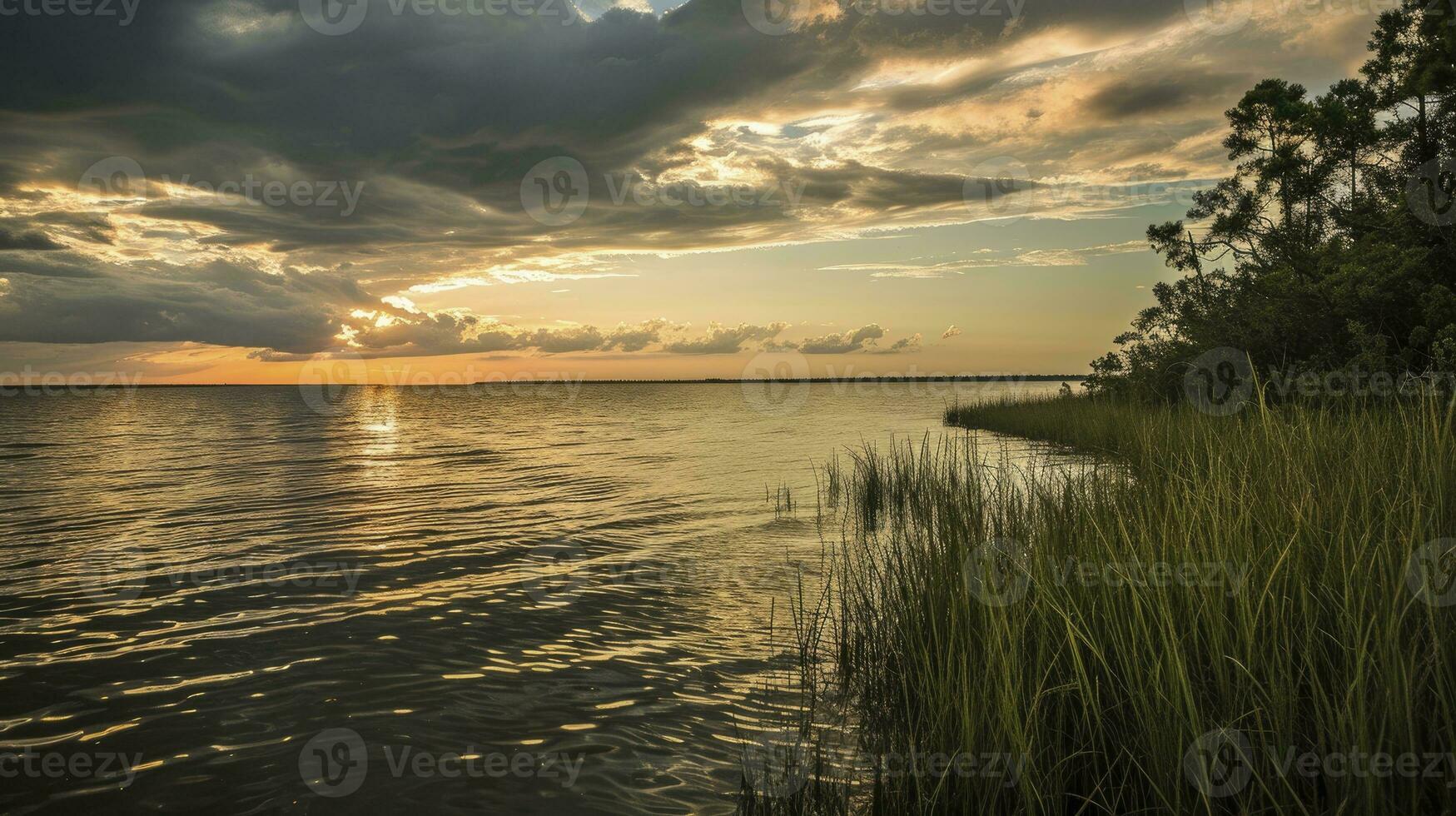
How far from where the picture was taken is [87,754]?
4758mm

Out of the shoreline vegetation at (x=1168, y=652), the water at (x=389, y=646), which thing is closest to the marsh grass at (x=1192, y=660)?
the shoreline vegetation at (x=1168, y=652)

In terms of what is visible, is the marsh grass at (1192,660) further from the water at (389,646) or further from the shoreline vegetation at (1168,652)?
the water at (389,646)

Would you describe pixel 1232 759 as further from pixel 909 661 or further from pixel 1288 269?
pixel 1288 269

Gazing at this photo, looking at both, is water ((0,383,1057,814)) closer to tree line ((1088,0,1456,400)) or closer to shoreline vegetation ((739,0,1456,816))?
shoreline vegetation ((739,0,1456,816))

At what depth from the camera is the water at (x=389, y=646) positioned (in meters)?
4.43

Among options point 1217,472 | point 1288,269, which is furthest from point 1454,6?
point 1217,472

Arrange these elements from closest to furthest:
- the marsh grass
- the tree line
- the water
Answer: the marsh grass, the water, the tree line

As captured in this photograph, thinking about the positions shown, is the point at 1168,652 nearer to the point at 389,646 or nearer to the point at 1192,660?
the point at 1192,660

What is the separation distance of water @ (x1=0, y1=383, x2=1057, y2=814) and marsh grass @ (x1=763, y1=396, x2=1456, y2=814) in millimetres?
1468

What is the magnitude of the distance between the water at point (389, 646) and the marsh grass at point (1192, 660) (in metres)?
1.47

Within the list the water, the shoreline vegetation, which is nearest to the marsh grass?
the shoreline vegetation

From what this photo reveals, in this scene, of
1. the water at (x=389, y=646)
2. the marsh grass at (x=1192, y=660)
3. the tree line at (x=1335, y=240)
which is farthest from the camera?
the tree line at (x=1335, y=240)

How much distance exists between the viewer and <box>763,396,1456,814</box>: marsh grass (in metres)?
2.76

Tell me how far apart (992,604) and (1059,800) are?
917mm
